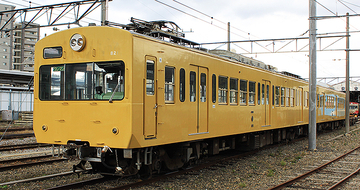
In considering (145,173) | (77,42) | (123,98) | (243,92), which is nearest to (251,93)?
(243,92)

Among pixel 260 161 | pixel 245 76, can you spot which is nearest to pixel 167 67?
pixel 245 76

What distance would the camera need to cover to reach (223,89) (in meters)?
9.48

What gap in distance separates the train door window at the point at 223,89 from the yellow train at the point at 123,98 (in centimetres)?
41

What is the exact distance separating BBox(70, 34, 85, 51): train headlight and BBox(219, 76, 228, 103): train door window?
13.7 feet

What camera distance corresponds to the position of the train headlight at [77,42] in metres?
6.62

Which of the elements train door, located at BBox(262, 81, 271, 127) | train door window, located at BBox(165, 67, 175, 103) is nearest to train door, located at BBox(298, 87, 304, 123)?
train door, located at BBox(262, 81, 271, 127)

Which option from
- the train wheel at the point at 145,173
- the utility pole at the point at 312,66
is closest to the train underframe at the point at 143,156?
the train wheel at the point at 145,173

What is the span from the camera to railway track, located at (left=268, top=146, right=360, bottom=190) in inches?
300

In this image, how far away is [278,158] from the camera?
11.5 metres

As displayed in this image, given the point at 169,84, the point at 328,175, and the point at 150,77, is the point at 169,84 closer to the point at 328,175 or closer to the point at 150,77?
the point at 150,77

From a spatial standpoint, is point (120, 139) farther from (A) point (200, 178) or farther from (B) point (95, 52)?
(A) point (200, 178)

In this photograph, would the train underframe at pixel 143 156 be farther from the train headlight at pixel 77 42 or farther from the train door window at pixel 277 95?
the train door window at pixel 277 95

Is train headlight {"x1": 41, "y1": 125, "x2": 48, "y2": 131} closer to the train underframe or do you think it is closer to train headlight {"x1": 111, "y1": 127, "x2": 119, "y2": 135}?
the train underframe

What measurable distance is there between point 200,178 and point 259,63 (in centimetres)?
629
